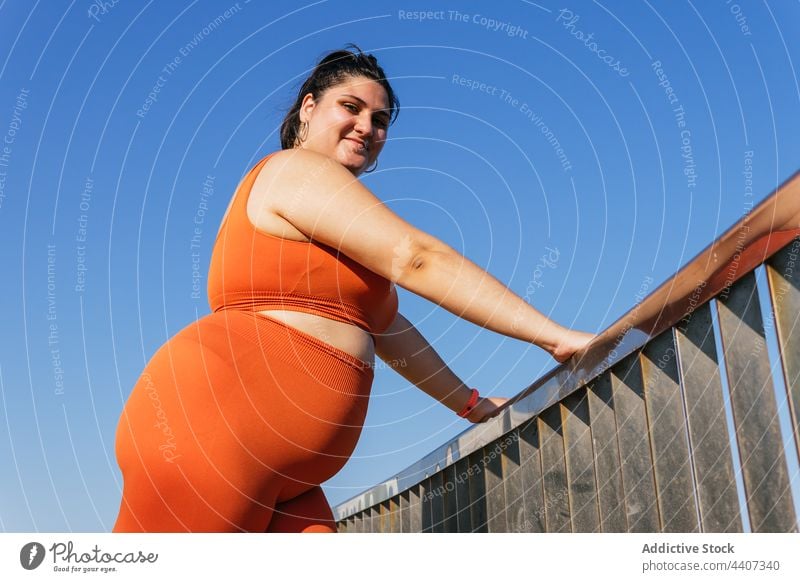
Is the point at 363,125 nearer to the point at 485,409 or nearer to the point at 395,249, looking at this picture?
the point at 395,249

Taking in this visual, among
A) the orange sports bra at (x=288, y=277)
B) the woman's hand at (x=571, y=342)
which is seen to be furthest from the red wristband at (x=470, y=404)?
the orange sports bra at (x=288, y=277)

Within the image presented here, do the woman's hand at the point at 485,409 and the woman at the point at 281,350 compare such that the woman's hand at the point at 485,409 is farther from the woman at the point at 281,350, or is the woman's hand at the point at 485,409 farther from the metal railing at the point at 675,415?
the woman at the point at 281,350

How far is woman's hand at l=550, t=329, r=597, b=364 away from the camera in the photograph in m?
1.65

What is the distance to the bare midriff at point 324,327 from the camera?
154 cm

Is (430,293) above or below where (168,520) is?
above

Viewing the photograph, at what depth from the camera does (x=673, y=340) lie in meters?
1.56

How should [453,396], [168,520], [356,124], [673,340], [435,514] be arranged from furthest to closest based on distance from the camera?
1. [435,514]
2. [453,396]
3. [356,124]
4. [673,340]
5. [168,520]

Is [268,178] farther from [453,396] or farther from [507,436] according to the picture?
[507,436]

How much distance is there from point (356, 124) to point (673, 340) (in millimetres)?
824

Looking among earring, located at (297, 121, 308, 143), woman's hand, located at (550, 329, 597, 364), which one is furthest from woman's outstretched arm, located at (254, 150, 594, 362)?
earring, located at (297, 121, 308, 143)

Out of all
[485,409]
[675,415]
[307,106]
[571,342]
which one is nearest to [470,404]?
[485,409]

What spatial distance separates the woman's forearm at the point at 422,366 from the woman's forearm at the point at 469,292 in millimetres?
610
